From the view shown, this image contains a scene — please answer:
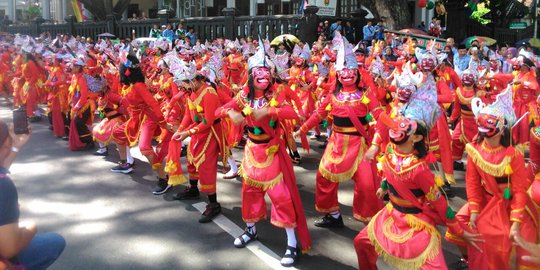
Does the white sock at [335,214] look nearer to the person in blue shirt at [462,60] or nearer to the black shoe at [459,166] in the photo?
the black shoe at [459,166]

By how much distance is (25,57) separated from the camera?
493 inches

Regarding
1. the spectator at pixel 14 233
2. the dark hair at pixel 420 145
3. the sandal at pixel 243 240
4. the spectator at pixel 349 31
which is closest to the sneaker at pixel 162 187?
the sandal at pixel 243 240

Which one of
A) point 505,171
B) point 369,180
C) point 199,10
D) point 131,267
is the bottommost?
point 131,267

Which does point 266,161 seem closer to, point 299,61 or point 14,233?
point 14,233

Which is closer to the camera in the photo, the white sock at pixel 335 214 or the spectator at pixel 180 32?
the white sock at pixel 335 214

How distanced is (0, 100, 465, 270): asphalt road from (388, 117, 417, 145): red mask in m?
1.67

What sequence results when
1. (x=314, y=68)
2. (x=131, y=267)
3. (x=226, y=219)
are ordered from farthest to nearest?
1. (x=314, y=68)
2. (x=226, y=219)
3. (x=131, y=267)

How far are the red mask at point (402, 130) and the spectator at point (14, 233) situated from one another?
2.43 metres

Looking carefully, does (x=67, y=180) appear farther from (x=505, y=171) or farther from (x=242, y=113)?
(x=505, y=171)

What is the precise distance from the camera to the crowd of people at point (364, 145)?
3652mm

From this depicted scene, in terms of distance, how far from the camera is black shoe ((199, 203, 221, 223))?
19.7ft

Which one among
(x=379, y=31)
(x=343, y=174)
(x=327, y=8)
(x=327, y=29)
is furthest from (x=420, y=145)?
(x=327, y=8)

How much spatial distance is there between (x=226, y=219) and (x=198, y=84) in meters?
1.66

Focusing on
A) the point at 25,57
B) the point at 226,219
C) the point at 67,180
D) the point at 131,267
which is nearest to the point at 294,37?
the point at 25,57
